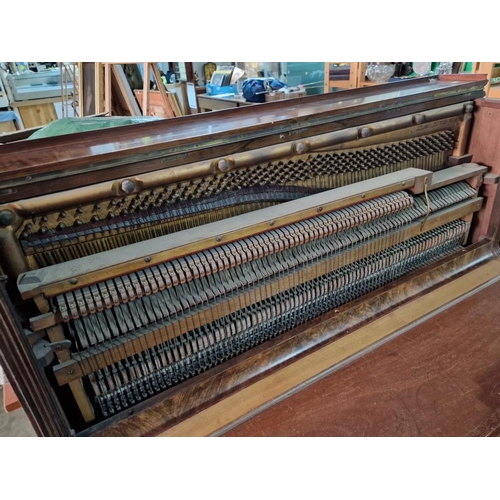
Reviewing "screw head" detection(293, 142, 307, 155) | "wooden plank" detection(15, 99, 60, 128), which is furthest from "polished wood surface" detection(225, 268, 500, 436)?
"wooden plank" detection(15, 99, 60, 128)

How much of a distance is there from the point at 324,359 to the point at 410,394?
0.33 metres

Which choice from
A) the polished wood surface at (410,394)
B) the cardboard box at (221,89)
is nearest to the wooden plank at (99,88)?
the cardboard box at (221,89)

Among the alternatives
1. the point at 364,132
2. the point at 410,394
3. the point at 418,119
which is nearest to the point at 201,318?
the point at 410,394

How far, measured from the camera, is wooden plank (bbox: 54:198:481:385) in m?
1.21

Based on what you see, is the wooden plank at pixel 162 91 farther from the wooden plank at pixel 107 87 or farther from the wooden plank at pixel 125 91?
the wooden plank at pixel 107 87

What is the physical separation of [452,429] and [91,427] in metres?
1.19

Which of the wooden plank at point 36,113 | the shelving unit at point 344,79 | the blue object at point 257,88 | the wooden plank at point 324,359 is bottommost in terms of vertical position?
the wooden plank at point 324,359

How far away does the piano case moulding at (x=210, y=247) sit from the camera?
44.4 inches

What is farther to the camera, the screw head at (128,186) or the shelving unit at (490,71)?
the shelving unit at (490,71)

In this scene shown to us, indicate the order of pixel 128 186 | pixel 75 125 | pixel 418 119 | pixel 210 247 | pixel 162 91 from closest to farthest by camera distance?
pixel 128 186 → pixel 210 247 → pixel 418 119 → pixel 75 125 → pixel 162 91

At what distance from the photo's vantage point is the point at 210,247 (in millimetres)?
1281

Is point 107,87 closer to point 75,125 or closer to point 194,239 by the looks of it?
point 75,125

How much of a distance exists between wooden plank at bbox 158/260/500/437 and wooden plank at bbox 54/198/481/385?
0.94 feet

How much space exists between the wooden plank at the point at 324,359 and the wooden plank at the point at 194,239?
1.80ft
